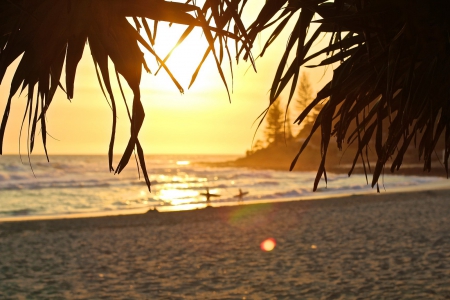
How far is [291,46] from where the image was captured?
5.61ft

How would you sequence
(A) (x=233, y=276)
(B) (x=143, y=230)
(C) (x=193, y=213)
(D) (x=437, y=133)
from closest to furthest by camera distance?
(D) (x=437, y=133), (A) (x=233, y=276), (B) (x=143, y=230), (C) (x=193, y=213)

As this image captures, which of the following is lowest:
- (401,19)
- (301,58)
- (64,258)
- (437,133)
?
(64,258)

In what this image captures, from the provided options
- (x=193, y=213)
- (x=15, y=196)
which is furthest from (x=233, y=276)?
(x=15, y=196)

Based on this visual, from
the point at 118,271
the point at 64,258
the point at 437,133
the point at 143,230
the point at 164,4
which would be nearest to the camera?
the point at 164,4

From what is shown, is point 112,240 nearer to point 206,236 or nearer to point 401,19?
point 206,236

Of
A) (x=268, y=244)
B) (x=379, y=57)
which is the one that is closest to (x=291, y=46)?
(x=379, y=57)

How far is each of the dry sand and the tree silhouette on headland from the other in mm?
4030

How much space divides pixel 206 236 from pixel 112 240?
6.21 ft

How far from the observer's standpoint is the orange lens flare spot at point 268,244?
344 inches

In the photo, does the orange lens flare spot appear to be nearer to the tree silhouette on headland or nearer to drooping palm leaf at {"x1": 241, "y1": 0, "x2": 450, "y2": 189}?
the tree silhouette on headland

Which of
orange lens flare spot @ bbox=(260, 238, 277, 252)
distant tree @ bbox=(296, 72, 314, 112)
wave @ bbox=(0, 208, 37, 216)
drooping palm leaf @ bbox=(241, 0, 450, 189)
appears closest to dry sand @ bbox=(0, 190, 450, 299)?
orange lens flare spot @ bbox=(260, 238, 277, 252)

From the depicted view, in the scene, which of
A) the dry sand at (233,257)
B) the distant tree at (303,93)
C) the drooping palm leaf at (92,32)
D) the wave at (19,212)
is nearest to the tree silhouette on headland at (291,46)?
the drooping palm leaf at (92,32)

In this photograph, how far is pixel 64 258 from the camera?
863 cm

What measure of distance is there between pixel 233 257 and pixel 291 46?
666 centimetres
